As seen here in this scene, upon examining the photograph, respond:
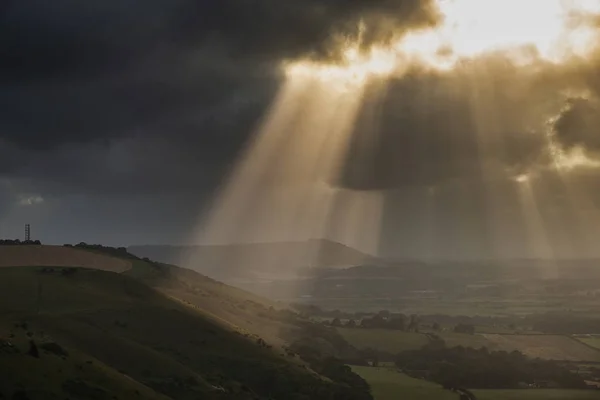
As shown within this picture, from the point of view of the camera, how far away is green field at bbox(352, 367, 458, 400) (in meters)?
159

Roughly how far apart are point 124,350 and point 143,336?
19.9 meters

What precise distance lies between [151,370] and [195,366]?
17.1m

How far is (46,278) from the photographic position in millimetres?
191750

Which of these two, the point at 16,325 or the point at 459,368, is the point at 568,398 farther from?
the point at 16,325

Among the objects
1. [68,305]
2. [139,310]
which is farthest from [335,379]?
[68,305]

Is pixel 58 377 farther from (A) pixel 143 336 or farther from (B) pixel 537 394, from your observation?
(B) pixel 537 394

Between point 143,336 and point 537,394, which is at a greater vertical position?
point 537,394

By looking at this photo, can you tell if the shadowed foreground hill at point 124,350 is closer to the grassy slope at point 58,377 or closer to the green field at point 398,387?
the grassy slope at point 58,377

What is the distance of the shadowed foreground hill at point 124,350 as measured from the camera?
329ft

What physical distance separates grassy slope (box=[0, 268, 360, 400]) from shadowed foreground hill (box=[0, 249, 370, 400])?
228mm

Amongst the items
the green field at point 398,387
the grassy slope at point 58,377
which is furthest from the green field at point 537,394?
the grassy slope at point 58,377

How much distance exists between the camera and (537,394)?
16988 centimetres

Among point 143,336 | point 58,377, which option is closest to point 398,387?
point 143,336

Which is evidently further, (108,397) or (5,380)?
(108,397)
